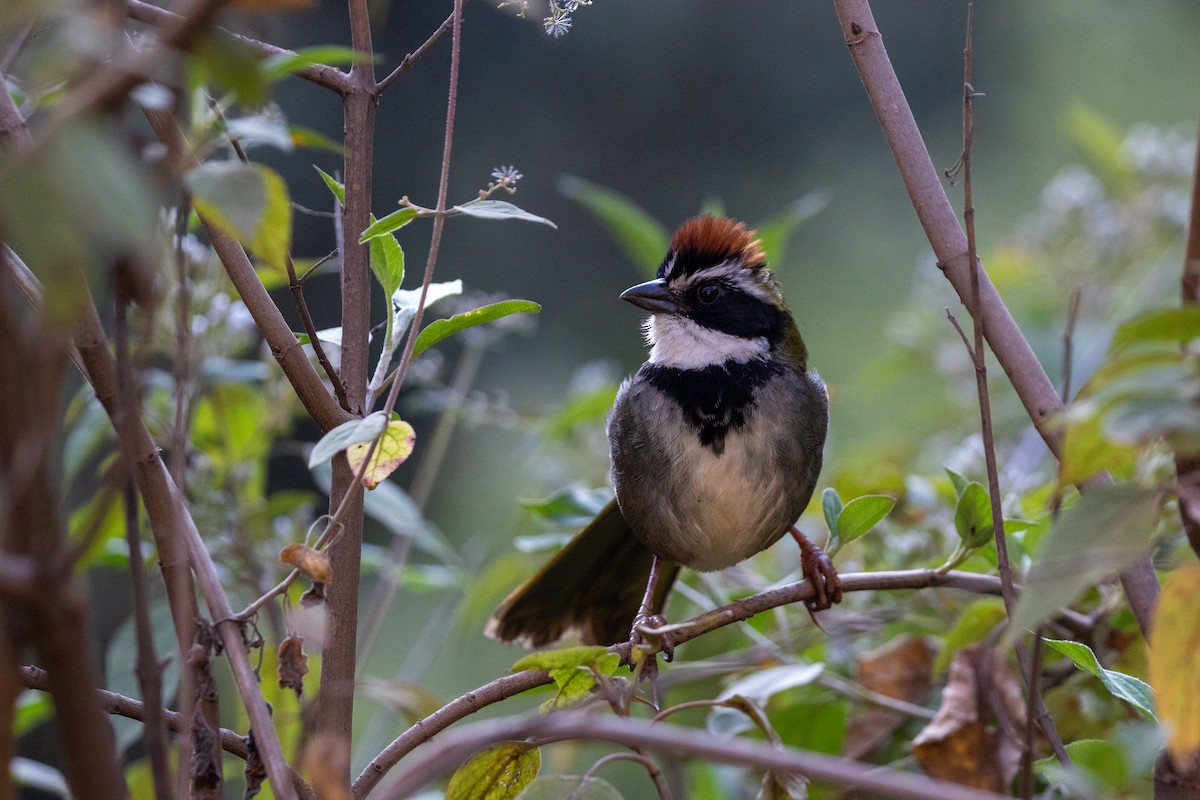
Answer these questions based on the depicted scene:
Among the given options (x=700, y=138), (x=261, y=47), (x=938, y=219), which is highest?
(x=700, y=138)

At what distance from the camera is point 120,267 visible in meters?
0.75

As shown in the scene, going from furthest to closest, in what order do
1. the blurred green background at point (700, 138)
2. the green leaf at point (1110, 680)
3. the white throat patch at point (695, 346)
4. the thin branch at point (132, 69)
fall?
the blurred green background at point (700, 138) → the white throat patch at point (695, 346) → the green leaf at point (1110, 680) → the thin branch at point (132, 69)

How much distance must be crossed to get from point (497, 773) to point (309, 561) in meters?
0.30

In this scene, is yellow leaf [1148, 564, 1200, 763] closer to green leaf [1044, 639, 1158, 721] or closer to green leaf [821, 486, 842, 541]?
green leaf [1044, 639, 1158, 721]

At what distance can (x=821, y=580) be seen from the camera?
5.74 feet

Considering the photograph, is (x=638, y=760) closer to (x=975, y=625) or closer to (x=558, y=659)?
(x=558, y=659)

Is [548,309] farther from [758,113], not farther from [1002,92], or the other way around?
[1002,92]

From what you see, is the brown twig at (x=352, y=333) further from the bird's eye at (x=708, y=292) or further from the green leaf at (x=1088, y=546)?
the bird's eye at (x=708, y=292)

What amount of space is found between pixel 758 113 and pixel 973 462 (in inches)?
222

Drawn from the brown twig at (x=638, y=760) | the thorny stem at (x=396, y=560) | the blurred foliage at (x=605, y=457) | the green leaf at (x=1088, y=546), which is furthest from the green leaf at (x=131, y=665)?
the green leaf at (x=1088, y=546)

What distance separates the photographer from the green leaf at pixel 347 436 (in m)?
0.97

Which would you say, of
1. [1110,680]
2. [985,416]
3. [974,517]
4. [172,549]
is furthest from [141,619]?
[974,517]

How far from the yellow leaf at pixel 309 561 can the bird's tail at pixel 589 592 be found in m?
1.09

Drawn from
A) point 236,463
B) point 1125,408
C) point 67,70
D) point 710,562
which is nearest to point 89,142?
point 67,70
